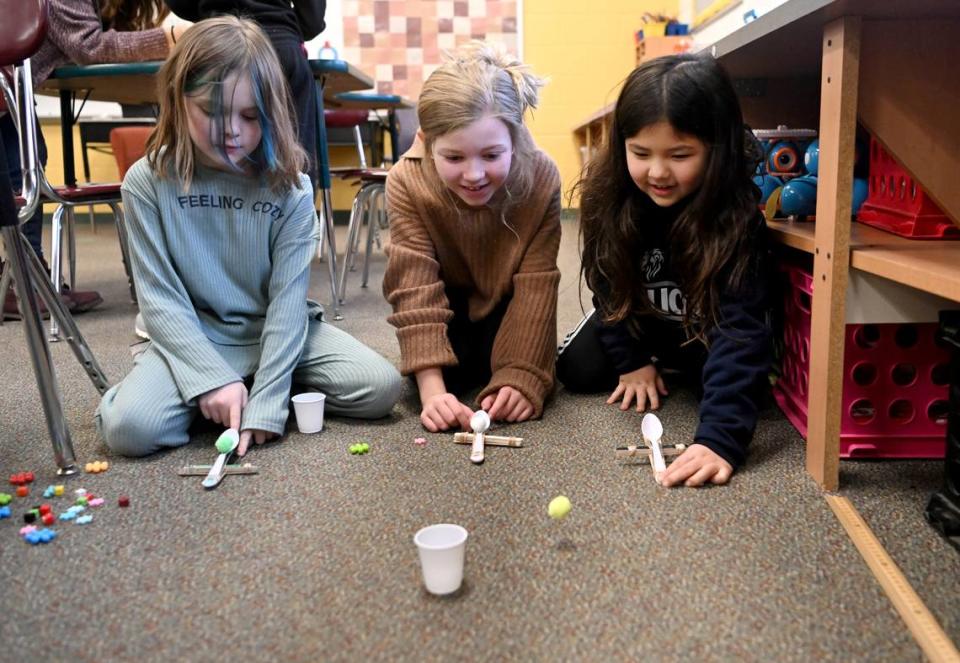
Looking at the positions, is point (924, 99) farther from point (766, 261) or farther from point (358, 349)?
point (358, 349)

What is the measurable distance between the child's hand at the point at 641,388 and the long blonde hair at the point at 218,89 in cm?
70

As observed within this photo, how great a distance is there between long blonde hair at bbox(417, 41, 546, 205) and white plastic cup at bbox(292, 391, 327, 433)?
17.1 inches

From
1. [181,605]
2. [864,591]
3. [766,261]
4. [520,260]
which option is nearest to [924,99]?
[766,261]

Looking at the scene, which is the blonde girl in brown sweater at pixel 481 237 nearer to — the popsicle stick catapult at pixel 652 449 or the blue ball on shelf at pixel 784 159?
the popsicle stick catapult at pixel 652 449

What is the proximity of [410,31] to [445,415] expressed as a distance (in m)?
4.44

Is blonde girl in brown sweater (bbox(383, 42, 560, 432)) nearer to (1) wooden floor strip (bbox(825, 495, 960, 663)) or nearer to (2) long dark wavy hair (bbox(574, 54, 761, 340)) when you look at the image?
(2) long dark wavy hair (bbox(574, 54, 761, 340))

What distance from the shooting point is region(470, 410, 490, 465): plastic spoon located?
1155 millimetres

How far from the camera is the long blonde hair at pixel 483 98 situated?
4.09 feet

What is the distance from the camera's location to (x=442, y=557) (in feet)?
2.51

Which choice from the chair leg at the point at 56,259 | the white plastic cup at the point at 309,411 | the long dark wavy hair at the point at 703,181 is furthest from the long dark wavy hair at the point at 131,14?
the long dark wavy hair at the point at 703,181

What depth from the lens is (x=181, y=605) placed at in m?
0.78

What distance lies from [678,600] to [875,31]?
700 mm

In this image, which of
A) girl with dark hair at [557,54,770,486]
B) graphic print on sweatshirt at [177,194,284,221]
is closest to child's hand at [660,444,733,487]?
girl with dark hair at [557,54,770,486]

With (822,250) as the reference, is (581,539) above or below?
below
